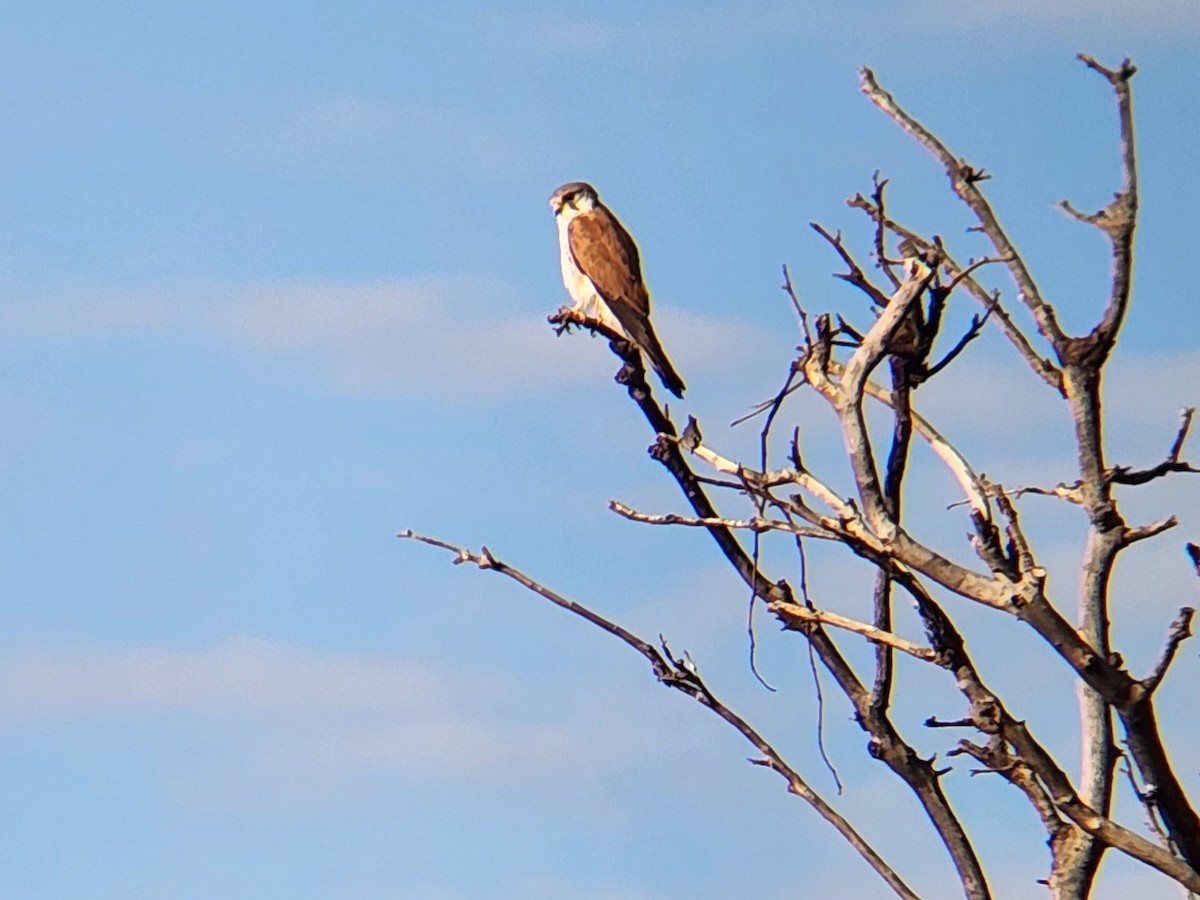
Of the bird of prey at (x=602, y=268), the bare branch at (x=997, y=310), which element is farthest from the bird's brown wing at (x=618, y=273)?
the bare branch at (x=997, y=310)

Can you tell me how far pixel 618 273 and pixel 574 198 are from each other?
3.82ft

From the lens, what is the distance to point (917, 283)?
4.15 meters

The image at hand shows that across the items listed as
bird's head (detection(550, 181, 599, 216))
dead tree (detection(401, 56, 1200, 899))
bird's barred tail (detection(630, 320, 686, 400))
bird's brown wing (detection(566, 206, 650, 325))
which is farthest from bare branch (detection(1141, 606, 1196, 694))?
bird's head (detection(550, 181, 599, 216))

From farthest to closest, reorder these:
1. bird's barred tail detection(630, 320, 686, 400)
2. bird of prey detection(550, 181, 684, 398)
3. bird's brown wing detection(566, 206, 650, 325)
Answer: bird's brown wing detection(566, 206, 650, 325), bird of prey detection(550, 181, 684, 398), bird's barred tail detection(630, 320, 686, 400)

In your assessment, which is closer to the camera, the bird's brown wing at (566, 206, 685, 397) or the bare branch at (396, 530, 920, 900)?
the bare branch at (396, 530, 920, 900)

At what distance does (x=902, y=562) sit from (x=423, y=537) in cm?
125

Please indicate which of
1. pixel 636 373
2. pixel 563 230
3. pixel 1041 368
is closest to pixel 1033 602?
pixel 1041 368

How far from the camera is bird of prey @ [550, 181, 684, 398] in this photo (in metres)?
9.11

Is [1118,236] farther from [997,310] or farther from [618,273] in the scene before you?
[618,273]

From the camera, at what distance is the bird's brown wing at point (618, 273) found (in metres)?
8.88

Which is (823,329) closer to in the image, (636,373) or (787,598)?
(787,598)

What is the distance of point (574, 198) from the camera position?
10602mm

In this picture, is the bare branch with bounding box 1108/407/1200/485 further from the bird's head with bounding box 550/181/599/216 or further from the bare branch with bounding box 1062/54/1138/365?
the bird's head with bounding box 550/181/599/216

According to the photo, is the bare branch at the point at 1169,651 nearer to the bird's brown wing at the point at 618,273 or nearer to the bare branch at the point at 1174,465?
the bare branch at the point at 1174,465
